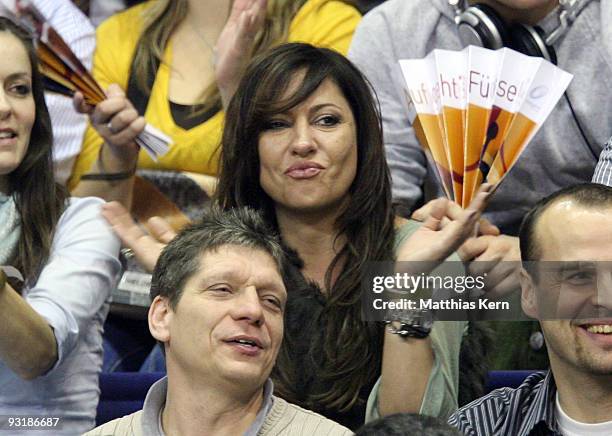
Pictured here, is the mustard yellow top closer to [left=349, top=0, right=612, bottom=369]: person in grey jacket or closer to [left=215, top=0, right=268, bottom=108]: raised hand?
[left=215, top=0, right=268, bottom=108]: raised hand

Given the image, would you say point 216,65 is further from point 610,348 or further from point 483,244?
point 610,348

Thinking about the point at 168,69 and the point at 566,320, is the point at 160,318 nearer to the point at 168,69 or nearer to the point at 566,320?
the point at 566,320

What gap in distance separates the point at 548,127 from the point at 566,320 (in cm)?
76

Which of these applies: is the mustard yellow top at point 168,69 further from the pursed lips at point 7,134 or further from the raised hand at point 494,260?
the raised hand at point 494,260

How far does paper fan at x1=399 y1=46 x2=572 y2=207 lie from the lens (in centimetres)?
271

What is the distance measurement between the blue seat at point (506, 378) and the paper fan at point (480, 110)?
1.23ft

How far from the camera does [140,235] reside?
2703 millimetres

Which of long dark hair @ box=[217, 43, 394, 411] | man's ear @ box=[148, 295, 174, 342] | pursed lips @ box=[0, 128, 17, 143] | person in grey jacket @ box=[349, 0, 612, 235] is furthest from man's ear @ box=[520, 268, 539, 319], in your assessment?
pursed lips @ box=[0, 128, 17, 143]

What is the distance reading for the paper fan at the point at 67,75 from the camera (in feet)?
9.82

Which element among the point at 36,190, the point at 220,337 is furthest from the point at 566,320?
the point at 36,190

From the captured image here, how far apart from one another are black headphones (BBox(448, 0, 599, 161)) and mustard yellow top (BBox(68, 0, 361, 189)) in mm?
352

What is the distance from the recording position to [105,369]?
10.1 feet

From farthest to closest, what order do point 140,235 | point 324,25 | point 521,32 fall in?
point 324,25
point 521,32
point 140,235

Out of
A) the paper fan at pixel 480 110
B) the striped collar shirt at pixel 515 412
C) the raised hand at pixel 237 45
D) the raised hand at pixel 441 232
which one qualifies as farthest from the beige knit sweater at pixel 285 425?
the raised hand at pixel 237 45
